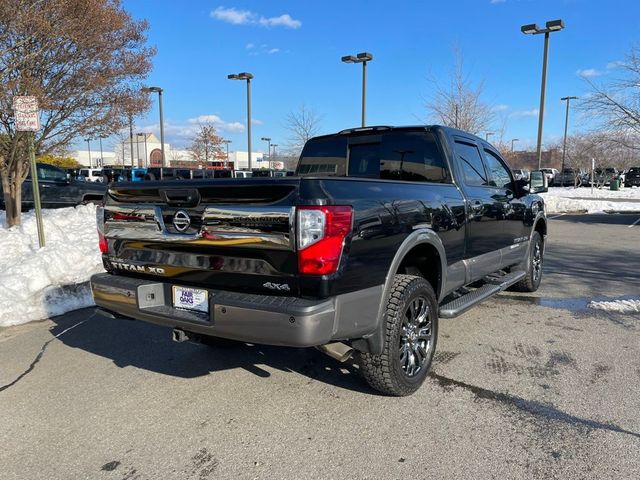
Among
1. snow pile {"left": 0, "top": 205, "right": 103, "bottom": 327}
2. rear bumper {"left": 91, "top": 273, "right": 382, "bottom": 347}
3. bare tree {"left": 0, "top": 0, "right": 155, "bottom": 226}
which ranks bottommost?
snow pile {"left": 0, "top": 205, "right": 103, "bottom": 327}

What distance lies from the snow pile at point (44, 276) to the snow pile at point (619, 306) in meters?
6.25

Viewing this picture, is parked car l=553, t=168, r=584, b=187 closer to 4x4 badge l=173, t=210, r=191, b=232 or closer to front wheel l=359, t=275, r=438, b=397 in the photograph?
front wheel l=359, t=275, r=438, b=397

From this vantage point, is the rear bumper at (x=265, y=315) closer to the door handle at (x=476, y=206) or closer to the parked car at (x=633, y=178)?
the door handle at (x=476, y=206)

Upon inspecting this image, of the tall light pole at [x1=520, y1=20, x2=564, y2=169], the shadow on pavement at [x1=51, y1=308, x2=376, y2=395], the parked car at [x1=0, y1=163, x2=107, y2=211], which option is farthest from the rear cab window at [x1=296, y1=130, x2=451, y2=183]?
the tall light pole at [x1=520, y1=20, x2=564, y2=169]

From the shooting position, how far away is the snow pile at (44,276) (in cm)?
575

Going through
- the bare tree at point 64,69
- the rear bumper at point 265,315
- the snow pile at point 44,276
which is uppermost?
the bare tree at point 64,69

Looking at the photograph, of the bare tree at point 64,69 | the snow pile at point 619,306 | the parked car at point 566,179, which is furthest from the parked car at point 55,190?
the parked car at point 566,179

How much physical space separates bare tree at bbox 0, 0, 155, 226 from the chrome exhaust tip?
328 inches

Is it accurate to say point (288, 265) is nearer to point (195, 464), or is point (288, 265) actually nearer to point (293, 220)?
point (293, 220)

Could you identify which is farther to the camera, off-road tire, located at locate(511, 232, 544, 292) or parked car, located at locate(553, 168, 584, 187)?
parked car, located at locate(553, 168, 584, 187)

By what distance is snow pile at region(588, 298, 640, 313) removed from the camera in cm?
574

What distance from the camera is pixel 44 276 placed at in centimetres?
646

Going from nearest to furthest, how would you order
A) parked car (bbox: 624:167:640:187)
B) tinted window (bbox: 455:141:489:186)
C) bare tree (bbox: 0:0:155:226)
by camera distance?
tinted window (bbox: 455:141:489:186), bare tree (bbox: 0:0:155:226), parked car (bbox: 624:167:640:187)

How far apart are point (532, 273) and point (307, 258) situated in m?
4.77
